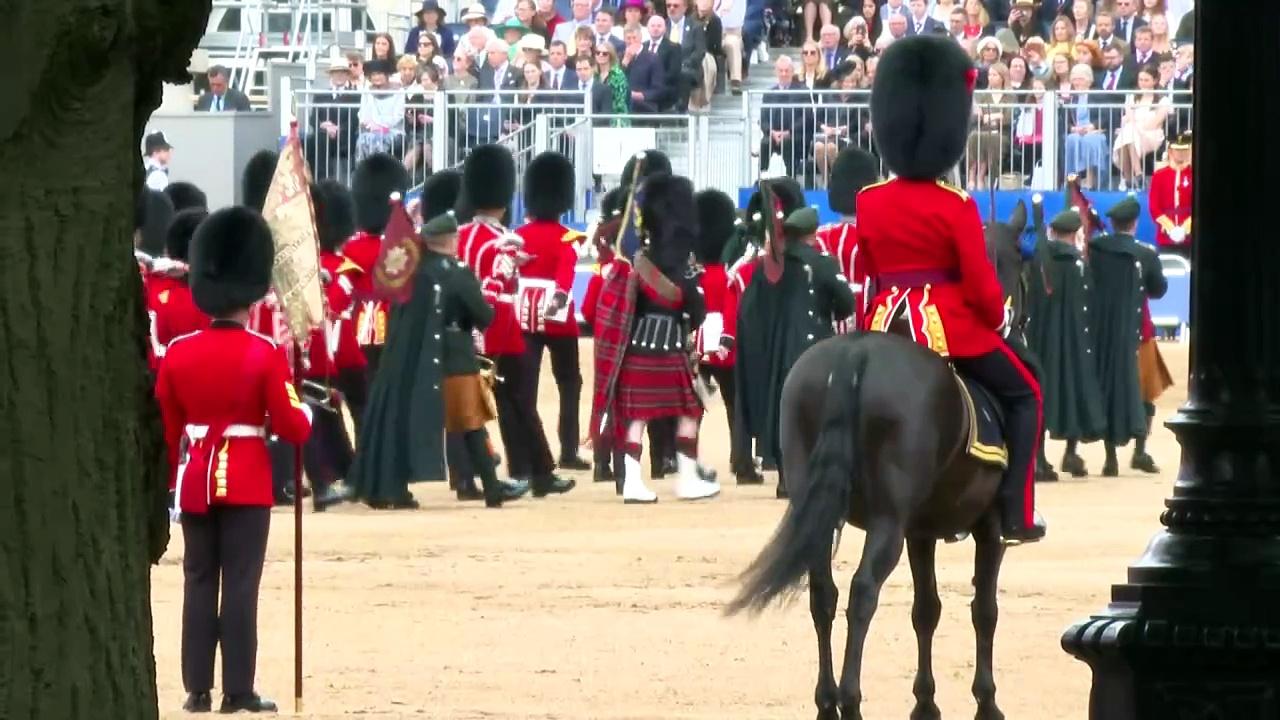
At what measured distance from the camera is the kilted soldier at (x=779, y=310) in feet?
53.5

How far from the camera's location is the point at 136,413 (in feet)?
15.5

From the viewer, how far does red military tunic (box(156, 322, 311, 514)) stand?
28.7ft

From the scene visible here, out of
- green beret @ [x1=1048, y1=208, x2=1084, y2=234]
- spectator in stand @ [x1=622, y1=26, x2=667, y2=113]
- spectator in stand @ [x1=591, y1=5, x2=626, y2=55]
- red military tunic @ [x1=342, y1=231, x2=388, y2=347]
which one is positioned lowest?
red military tunic @ [x1=342, y1=231, x2=388, y2=347]

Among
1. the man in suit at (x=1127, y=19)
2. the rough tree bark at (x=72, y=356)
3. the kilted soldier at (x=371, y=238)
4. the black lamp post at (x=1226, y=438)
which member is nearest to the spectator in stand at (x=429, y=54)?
Answer: the man in suit at (x=1127, y=19)

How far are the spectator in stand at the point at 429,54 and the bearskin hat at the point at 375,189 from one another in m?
9.45

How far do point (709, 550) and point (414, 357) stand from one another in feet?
7.76

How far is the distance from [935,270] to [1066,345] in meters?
8.45

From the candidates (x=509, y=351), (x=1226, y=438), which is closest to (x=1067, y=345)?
(x=509, y=351)

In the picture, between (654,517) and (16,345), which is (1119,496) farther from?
(16,345)

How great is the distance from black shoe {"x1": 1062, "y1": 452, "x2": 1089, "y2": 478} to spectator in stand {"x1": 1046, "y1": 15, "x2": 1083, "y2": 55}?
890cm

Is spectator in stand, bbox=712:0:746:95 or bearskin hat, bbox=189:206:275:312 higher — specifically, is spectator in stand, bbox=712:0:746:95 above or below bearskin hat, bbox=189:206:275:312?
above

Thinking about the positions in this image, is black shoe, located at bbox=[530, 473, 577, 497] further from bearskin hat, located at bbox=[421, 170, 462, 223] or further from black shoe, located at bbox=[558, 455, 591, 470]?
bearskin hat, located at bbox=[421, 170, 462, 223]

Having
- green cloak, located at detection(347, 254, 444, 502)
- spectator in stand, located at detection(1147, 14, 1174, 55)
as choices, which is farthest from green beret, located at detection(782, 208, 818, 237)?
spectator in stand, located at detection(1147, 14, 1174, 55)

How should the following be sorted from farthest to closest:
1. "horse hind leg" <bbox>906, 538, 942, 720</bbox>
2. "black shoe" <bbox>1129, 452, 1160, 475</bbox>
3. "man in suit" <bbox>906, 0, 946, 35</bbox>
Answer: "man in suit" <bbox>906, 0, 946, 35</bbox> → "black shoe" <bbox>1129, 452, 1160, 475</bbox> → "horse hind leg" <bbox>906, 538, 942, 720</bbox>
